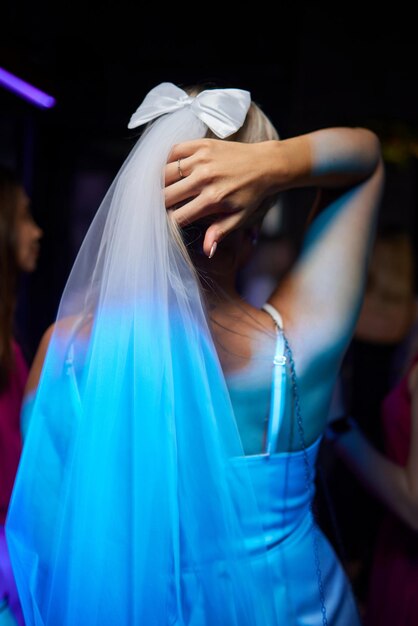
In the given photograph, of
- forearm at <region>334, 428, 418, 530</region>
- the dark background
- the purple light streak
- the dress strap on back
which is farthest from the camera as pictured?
the dark background

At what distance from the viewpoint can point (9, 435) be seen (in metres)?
1.47

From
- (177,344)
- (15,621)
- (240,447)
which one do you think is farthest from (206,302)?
(15,621)

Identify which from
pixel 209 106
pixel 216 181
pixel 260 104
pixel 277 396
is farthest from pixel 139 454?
pixel 260 104

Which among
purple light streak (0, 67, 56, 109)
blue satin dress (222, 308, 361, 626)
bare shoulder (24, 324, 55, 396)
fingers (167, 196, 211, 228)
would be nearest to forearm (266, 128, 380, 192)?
fingers (167, 196, 211, 228)

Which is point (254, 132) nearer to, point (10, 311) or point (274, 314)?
point (274, 314)

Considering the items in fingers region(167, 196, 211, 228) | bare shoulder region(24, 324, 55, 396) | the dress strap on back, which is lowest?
the dress strap on back

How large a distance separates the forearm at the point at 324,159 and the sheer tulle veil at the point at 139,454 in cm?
8

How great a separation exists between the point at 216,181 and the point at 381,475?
847mm

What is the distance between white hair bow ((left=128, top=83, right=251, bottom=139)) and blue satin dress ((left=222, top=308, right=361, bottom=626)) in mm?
292

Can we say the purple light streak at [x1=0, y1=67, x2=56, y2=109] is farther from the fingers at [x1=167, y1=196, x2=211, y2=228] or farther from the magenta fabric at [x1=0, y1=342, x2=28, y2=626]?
the fingers at [x1=167, y1=196, x2=211, y2=228]

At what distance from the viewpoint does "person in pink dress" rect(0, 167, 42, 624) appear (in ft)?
4.72

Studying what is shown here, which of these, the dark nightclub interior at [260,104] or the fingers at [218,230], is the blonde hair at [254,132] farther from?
the dark nightclub interior at [260,104]

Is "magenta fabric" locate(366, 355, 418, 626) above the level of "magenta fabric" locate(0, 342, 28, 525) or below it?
below

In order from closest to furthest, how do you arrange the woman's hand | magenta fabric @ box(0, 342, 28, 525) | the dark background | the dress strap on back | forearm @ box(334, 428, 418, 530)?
the woman's hand → the dress strap on back → forearm @ box(334, 428, 418, 530) → magenta fabric @ box(0, 342, 28, 525) → the dark background
